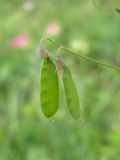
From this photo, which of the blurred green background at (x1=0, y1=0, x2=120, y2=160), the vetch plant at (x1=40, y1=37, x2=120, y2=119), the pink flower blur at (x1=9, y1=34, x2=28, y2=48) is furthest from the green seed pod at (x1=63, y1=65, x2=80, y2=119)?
the pink flower blur at (x1=9, y1=34, x2=28, y2=48)

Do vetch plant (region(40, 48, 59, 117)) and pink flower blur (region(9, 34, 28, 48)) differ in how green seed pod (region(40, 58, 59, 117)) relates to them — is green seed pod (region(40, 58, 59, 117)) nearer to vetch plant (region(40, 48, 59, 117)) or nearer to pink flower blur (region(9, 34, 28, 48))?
vetch plant (region(40, 48, 59, 117))

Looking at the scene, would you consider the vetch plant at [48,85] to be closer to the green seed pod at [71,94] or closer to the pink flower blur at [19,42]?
the green seed pod at [71,94]

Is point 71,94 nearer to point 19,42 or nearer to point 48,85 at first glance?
point 48,85

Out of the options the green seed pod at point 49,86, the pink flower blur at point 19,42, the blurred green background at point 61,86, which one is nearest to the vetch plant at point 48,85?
the green seed pod at point 49,86

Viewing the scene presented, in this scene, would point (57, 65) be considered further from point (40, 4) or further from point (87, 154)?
point (40, 4)

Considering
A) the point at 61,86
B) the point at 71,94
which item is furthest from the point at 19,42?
the point at 71,94

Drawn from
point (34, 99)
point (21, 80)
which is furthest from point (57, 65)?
point (34, 99)
